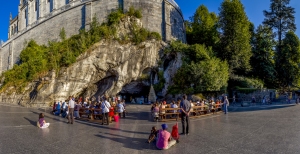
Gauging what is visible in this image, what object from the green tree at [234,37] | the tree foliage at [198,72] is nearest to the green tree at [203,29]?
the green tree at [234,37]

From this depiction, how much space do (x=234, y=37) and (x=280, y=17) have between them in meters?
14.7

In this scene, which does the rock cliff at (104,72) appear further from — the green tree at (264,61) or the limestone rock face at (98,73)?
the green tree at (264,61)

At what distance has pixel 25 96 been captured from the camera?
23438 mm

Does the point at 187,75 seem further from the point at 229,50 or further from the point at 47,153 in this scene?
the point at 47,153

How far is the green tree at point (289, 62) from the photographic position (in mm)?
30919

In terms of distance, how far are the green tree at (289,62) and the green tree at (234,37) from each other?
25.2 feet

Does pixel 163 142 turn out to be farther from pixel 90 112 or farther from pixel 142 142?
pixel 90 112

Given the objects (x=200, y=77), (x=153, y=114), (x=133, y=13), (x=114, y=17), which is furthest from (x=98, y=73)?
(x=153, y=114)

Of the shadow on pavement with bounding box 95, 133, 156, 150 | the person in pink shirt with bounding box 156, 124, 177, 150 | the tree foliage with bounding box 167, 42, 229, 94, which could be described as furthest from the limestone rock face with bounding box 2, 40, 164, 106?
the person in pink shirt with bounding box 156, 124, 177, 150

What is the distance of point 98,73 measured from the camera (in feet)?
83.3

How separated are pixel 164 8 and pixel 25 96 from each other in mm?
22469

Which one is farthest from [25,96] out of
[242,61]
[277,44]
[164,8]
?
[277,44]

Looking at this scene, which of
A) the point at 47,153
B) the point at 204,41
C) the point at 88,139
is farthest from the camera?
the point at 204,41

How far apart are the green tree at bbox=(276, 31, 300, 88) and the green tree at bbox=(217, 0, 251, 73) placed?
302 inches
